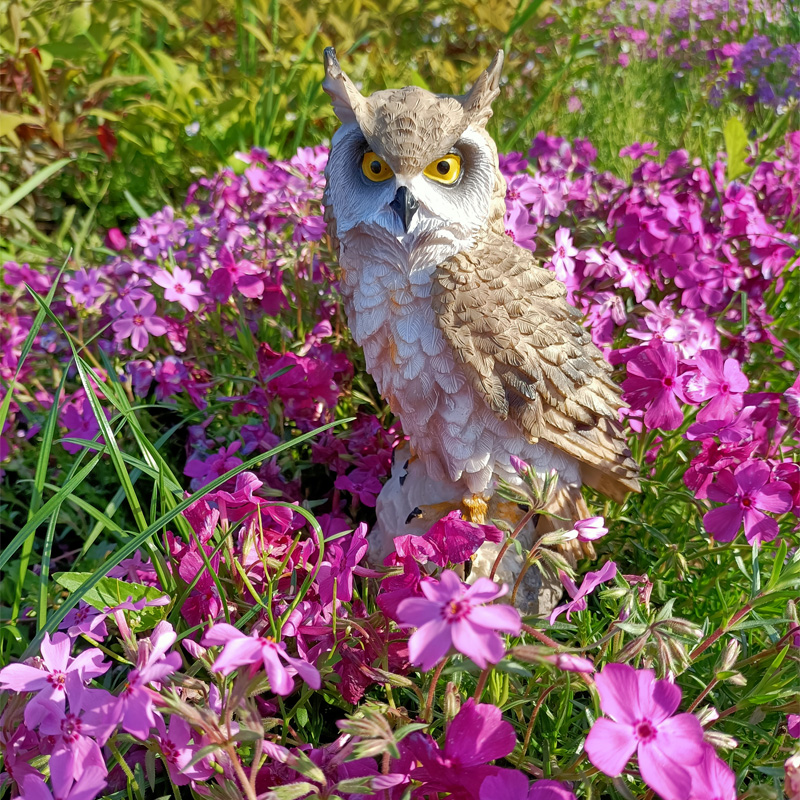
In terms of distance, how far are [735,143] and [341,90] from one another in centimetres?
133

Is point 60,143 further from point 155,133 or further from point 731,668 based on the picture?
point 731,668

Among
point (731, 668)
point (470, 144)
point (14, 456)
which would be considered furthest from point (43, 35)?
point (731, 668)

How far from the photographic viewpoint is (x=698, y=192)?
202 centimetres

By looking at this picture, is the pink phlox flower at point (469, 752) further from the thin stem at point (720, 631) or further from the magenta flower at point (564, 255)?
the magenta flower at point (564, 255)

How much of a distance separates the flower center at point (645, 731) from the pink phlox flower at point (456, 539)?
292mm

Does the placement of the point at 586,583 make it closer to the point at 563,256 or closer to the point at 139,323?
the point at 563,256

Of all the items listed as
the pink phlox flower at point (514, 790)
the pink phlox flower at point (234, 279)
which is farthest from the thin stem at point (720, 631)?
the pink phlox flower at point (234, 279)

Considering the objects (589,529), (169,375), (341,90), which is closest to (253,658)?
(589,529)

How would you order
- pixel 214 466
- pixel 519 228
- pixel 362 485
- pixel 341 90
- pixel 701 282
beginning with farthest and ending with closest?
pixel 701 282 < pixel 519 228 < pixel 362 485 < pixel 214 466 < pixel 341 90

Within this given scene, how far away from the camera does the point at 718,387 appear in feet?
3.75

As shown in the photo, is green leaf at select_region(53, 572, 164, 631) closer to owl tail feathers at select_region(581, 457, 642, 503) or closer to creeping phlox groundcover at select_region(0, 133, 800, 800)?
creeping phlox groundcover at select_region(0, 133, 800, 800)

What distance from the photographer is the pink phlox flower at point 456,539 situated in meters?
0.89

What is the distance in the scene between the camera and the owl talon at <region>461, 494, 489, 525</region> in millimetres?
1194

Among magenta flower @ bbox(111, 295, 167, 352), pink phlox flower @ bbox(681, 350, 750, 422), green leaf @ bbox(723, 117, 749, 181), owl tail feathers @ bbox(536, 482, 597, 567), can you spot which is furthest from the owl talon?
green leaf @ bbox(723, 117, 749, 181)
